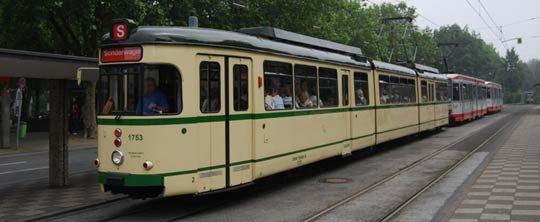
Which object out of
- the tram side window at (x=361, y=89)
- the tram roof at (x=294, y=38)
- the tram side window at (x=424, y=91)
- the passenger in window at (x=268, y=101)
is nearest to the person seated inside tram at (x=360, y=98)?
the tram side window at (x=361, y=89)

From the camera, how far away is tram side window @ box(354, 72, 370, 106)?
15500 millimetres

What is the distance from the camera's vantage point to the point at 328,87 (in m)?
13.5

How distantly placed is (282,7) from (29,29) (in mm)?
12910

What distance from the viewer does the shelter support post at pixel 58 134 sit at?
12.5 metres

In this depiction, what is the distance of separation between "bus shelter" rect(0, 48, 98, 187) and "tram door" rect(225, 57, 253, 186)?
2.82 metres

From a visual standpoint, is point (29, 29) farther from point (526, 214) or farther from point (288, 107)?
point (526, 214)

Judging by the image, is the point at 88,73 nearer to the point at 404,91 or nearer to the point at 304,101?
the point at 304,101

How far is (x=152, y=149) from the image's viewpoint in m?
8.62

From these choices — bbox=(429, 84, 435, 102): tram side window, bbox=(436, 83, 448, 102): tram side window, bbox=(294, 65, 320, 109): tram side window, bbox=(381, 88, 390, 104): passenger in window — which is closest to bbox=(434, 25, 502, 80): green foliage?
bbox=(436, 83, 448, 102): tram side window

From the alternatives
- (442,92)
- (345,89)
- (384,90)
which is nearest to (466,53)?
(442,92)

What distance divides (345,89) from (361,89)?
60.1 inches

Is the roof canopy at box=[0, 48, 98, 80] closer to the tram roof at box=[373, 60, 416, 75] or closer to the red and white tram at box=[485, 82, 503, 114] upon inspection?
the tram roof at box=[373, 60, 416, 75]

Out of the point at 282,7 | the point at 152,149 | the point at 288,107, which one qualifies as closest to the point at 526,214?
the point at 288,107

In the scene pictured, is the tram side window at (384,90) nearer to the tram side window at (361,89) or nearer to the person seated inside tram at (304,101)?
the tram side window at (361,89)
